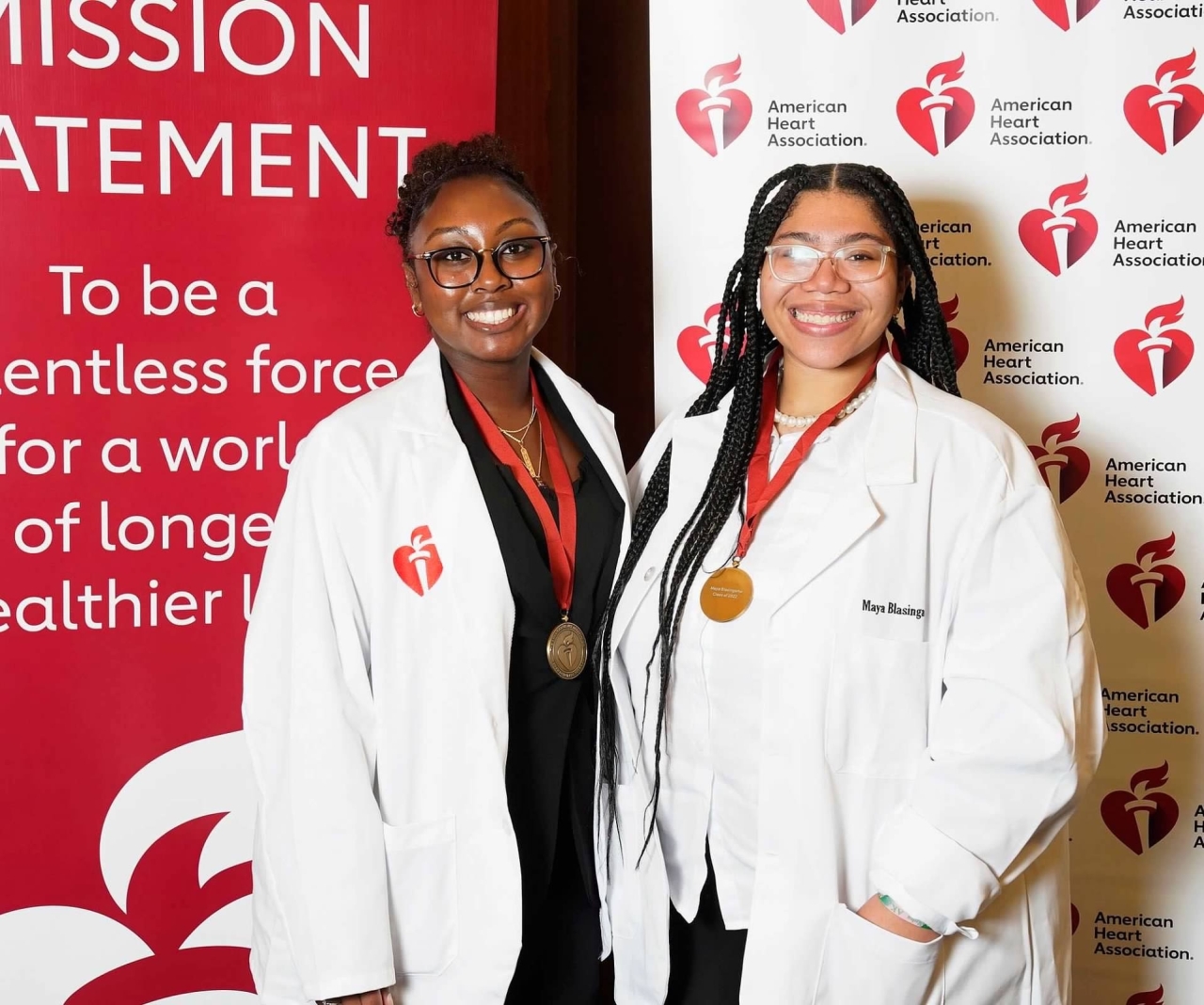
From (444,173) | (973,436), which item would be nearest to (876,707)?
(973,436)

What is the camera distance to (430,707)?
6.27ft

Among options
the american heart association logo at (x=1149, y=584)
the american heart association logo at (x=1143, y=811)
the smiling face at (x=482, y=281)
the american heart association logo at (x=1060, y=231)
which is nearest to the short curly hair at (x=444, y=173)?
the smiling face at (x=482, y=281)

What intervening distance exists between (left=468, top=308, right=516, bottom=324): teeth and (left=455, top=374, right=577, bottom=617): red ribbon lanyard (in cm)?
14

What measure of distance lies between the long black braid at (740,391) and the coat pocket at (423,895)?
303 millimetres

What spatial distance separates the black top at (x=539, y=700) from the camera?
77.9 inches

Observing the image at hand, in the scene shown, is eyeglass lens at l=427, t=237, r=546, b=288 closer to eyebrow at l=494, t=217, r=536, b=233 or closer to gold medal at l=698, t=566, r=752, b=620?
eyebrow at l=494, t=217, r=536, b=233

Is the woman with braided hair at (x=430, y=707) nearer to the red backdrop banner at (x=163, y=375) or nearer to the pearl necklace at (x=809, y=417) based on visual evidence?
the pearl necklace at (x=809, y=417)

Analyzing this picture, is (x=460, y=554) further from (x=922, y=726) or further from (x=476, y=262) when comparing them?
(x=922, y=726)

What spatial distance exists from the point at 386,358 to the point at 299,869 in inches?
46.5

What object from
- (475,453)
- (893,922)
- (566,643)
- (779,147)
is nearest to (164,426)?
(475,453)

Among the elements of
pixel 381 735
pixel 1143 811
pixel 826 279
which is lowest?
pixel 1143 811

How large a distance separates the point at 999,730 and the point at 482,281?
1.14 meters

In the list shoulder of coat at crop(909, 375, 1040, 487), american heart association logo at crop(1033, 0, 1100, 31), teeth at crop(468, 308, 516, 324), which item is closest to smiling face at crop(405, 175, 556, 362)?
teeth at crop(468, 308, 516, 324)

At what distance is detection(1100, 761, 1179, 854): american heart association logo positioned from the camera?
2.82 meters
